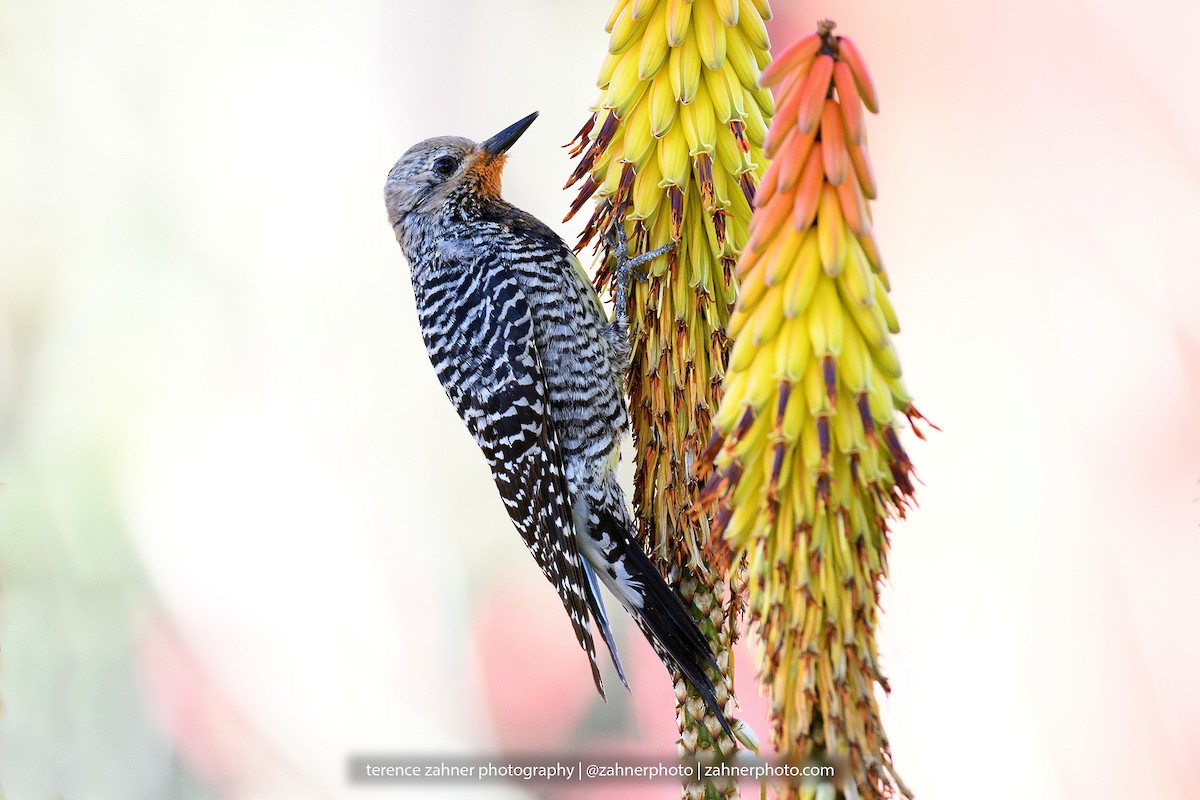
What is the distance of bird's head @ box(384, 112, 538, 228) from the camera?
268cm

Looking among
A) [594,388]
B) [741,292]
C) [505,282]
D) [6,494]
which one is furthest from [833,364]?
[6,494]

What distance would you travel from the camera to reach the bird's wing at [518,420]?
2291 mm

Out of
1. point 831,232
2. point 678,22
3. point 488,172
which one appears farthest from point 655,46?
point 488,172

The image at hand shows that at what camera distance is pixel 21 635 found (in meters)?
2.86

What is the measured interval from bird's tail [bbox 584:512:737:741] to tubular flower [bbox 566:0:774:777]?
2 cm

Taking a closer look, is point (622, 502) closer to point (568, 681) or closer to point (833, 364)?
point (568, 681)

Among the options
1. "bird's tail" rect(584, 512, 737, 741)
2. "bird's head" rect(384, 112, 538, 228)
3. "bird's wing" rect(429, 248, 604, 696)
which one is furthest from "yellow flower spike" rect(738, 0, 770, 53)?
"bird's head" rect(384, 112, 538, 228)

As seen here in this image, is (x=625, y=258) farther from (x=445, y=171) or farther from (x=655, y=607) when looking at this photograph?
(x=445, y=171)

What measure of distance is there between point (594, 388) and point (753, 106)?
3.04ft

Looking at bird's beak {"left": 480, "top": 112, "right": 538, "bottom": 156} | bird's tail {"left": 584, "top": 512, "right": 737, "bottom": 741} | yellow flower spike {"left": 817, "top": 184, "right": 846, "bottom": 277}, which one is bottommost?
bird's tail {"left": 584, "top": 512, "right": 737, "bottom": 741}

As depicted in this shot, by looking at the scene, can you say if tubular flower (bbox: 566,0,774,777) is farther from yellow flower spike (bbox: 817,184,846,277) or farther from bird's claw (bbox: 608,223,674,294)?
yellow flower spike (bbox: 817,184,846,277)

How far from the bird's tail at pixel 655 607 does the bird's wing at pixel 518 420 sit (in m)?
0.10

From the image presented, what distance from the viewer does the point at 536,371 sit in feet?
7.77

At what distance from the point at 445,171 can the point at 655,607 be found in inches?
56.7
